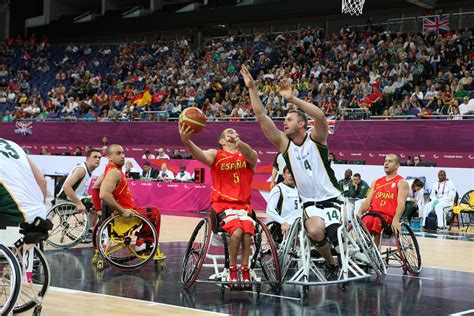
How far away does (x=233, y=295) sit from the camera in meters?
6.74

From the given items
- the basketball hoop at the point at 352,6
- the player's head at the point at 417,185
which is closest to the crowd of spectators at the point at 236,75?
the player's head at the point at 417,185

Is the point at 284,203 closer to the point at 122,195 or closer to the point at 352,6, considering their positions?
the point at 122,195

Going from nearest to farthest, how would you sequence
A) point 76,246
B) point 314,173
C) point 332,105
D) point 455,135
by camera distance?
point 314,173 < point 76,246 < point 455,135 < point 332,105

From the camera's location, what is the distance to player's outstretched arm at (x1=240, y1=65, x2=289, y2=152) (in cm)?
634

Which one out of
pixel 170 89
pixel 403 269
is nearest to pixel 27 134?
pixel 170 89

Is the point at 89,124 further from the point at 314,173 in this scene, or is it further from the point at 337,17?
the point at 314,173

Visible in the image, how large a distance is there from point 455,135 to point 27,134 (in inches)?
634

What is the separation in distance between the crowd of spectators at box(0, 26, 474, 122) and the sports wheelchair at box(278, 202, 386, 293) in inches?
431

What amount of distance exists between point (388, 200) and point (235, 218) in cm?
262

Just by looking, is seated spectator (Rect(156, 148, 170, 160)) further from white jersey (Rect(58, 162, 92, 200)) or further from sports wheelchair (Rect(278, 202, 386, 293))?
sports wheelchair (Rect(278, 202, 386, 293))

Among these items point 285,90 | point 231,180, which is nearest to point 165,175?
point 231,180

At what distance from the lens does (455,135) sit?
17250 millimetres

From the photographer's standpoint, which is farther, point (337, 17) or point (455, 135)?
point (337, 17)

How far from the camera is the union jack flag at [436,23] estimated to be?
2306cm
